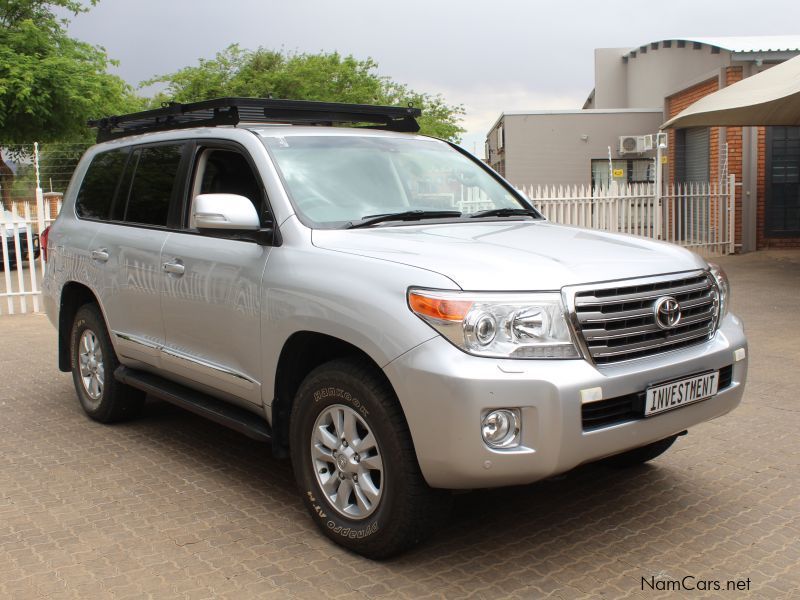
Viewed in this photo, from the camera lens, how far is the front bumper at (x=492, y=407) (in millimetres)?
3207

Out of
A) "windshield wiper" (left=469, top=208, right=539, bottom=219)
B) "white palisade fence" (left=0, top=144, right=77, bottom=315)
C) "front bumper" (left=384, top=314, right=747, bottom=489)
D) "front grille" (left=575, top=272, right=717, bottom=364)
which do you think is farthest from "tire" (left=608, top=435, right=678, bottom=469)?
"white palisade fence" (left=0, top=144, right=77, bottom=315)

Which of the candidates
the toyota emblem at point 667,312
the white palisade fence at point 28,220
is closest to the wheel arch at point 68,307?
the toyota emblem at point 667,312

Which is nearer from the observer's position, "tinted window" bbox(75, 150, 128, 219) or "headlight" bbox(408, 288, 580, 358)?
"headlight" bbox(408, 288, 580, 358)

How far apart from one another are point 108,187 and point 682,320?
400 cm

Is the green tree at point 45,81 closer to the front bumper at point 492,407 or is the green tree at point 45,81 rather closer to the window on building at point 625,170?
the window on building at point 625,170

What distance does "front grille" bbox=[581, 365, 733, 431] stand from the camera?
334cm

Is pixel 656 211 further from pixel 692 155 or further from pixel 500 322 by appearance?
pixel 500 322

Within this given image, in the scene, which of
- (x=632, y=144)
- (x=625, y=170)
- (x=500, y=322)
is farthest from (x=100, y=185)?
(x=625, y=170)

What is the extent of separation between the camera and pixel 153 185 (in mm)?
5352

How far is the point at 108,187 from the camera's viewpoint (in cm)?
591

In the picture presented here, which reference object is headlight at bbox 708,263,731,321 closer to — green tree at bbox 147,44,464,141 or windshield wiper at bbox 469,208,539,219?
windshield wiper at bbox 469,208,539,219

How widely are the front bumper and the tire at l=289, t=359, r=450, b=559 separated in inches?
4.5

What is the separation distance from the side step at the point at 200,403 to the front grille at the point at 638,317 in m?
1.69

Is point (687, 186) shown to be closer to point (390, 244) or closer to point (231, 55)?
point (390, 244)
